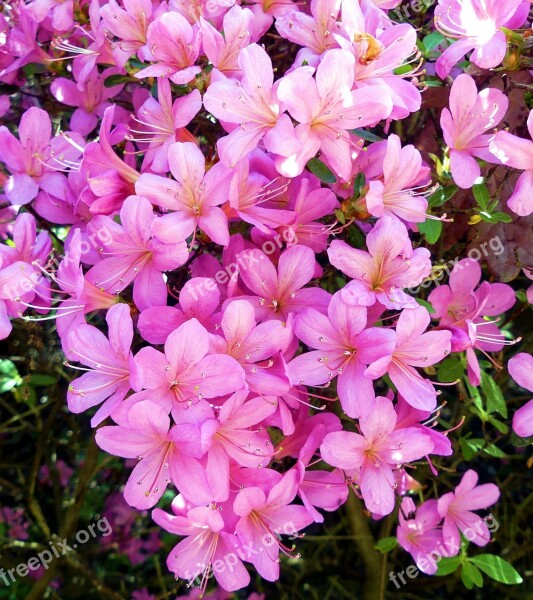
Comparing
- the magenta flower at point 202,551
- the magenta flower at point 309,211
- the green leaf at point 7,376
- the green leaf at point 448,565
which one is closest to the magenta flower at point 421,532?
the green leaf at point 448,565

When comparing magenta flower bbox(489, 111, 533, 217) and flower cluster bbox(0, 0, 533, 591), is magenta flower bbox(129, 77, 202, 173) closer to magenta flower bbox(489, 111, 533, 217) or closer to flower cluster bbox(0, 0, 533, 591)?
flower cluster bbox(0, 0, 533, 591)

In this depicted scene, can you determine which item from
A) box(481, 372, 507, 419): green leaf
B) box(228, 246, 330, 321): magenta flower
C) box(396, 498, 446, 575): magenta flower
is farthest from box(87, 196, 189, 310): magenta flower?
box(396, 498, 446, 575): magenta flower

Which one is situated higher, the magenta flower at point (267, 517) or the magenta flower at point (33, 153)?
the magenta flower at point (33, 153)

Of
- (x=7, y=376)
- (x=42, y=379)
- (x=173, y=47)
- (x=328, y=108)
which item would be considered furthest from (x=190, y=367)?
(x=7, y=376)

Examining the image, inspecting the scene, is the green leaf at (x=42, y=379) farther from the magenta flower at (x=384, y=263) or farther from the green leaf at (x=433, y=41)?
the green leaf at (x=433, y=41)

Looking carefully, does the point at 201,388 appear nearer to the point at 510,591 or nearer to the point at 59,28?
the point at 59,28

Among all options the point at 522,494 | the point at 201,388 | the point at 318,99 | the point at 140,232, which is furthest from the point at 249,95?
the point at 522,494

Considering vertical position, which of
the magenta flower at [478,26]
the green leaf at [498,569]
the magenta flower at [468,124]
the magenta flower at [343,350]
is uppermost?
the magenta flower at [478,26]

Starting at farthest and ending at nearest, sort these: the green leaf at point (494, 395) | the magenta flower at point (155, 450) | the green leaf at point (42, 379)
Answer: the green leaf at point (42, 379) → the green leaf at point (494, 395) → the magenta flower at point (155, 450)
